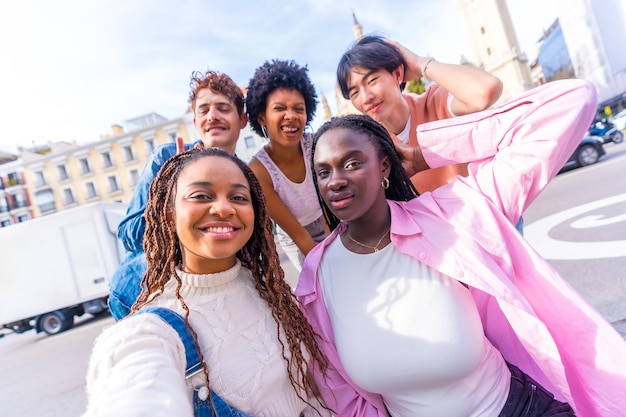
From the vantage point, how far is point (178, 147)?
6.19ft

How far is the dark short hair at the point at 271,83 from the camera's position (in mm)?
2414

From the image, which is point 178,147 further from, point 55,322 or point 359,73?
point 55,322

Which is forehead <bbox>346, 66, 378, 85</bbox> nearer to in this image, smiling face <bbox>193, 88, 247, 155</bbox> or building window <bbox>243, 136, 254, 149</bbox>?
smiling face <bbox>193, 88, 247, 155</bbox>

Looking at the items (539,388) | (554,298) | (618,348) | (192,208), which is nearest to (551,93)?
(554,298)

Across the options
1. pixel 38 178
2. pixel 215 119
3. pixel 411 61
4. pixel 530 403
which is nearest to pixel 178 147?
pixel 215 119

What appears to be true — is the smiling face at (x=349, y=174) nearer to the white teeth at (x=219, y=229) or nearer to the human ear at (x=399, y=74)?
the white teeth at (x=219, y=229)

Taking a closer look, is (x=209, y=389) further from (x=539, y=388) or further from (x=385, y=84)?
(x=385, y=84)

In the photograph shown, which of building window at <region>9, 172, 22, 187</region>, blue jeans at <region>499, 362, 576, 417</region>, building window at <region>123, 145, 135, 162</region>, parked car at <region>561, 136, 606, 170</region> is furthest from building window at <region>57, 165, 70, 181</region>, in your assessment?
blue jeans at <region>499, 362, 576, 417</region>

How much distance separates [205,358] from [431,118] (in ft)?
5.98

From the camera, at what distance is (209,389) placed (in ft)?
3.58

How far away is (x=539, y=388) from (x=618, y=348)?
1.11 feet

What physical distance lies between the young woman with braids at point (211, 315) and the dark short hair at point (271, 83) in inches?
42.2

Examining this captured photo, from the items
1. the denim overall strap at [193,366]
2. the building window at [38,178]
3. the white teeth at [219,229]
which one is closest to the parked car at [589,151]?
the white teeth at [219,229]

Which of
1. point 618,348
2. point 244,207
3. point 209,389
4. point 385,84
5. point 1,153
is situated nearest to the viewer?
point 209,389
